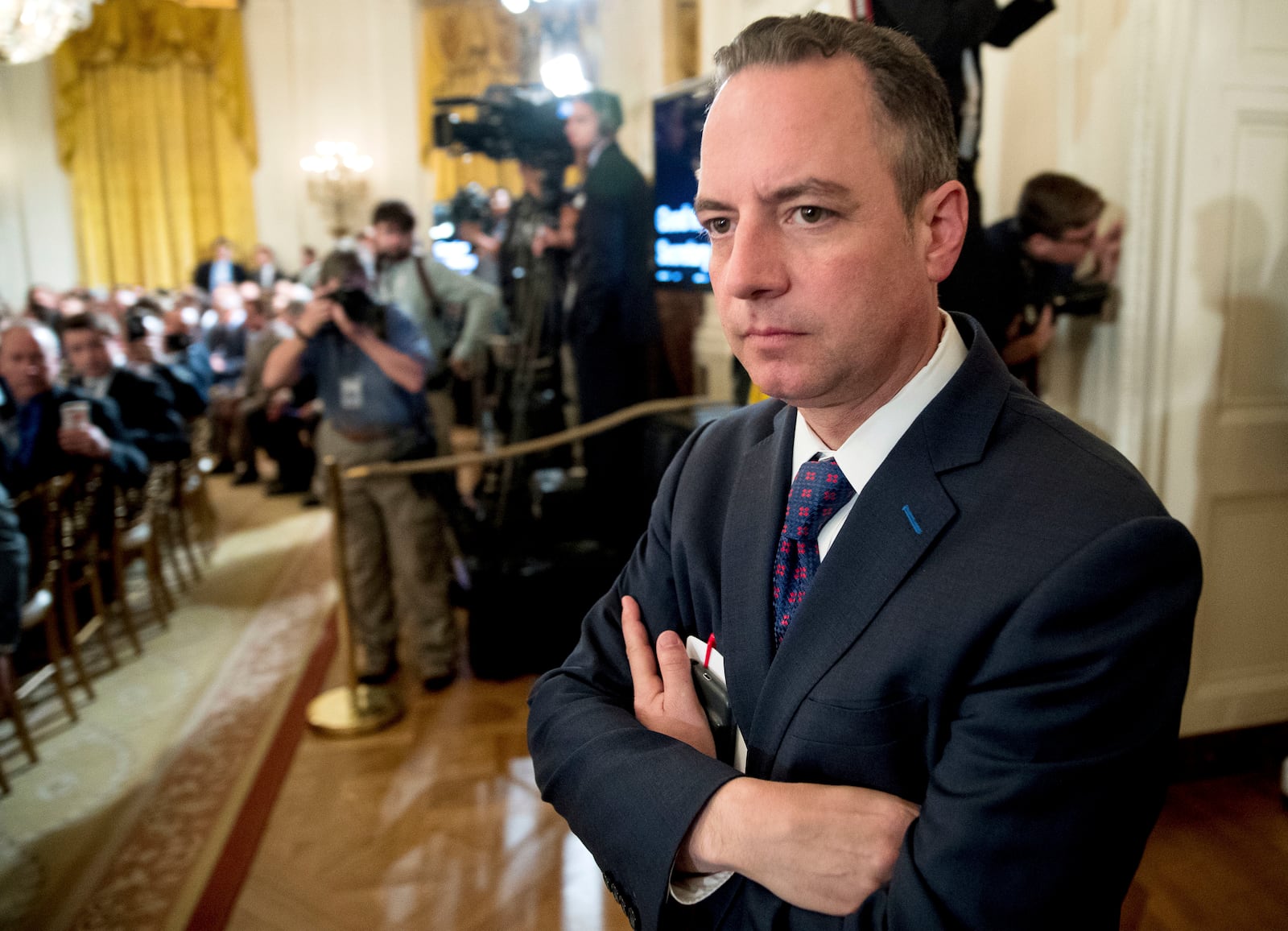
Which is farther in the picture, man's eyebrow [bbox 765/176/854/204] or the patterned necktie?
the patterned necktie

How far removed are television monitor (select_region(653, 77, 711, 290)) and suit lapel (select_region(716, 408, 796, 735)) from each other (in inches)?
115

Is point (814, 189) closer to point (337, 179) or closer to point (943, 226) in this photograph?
point (943, 226)

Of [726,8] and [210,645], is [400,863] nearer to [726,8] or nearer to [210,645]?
[210,645]

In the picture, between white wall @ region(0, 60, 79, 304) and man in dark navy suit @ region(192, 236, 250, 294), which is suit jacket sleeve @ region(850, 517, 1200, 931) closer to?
man in dark navy suit @ region(192, 236, 250, 294)

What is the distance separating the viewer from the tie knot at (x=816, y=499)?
3.72 feet

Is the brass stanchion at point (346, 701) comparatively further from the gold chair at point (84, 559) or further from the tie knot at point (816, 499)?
the tie knot at point (816, 499)

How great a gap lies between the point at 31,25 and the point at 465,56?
29.4 ft

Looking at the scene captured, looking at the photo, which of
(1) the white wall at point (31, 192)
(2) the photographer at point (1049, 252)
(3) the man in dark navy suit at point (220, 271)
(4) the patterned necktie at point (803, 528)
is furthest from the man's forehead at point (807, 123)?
(1) the white wall at point (31, 192)

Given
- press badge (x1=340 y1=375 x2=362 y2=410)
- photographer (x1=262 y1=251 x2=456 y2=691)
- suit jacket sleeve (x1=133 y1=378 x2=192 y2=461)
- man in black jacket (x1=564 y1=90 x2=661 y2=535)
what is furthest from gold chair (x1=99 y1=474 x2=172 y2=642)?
man in black jacket (x1=564 y1=90 x2=661 y2=535)

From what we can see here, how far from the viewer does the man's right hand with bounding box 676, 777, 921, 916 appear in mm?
982

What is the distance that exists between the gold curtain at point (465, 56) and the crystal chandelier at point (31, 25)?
8078 millimetres

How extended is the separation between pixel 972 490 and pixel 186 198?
50.4 feet

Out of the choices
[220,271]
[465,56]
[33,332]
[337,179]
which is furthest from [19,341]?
[465,56]

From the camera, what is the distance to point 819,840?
0.99 metres
